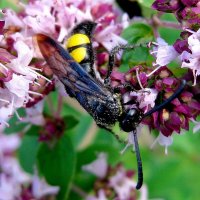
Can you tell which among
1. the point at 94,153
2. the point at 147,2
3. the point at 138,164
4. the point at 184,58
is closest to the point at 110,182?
the point at 94,153

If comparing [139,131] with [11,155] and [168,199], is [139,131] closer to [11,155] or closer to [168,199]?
[168,199]

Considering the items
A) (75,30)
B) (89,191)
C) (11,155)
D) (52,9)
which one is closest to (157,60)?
(75,30)

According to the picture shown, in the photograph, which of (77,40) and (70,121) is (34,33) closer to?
(77,40)

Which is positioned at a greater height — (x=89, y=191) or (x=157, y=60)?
(x=157, y=60)

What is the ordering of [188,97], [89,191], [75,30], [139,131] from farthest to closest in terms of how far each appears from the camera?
[89,191], [75,30], [139,131], [188,97]

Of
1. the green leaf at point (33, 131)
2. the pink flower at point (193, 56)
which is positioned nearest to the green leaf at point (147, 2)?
the pink flower at point (193, 56)

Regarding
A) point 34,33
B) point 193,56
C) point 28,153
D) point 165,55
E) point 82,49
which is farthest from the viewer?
point 28,153

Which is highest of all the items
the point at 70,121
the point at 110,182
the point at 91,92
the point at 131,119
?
the point at 91,92
